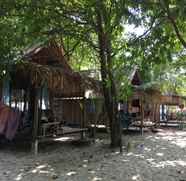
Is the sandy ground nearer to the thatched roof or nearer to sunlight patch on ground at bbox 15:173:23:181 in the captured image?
sunlight patch on ground at bbox 15:173:23:181

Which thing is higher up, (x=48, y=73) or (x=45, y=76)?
(x=48, y=73)

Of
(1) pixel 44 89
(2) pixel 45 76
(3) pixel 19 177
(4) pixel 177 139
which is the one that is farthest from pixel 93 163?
(4) pixel 177 139

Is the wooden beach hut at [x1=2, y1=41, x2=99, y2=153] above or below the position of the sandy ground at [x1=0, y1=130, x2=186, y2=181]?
above

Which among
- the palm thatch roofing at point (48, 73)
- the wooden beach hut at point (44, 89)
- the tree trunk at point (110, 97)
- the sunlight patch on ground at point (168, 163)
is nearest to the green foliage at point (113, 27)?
the tree trunk at point (110, 97)

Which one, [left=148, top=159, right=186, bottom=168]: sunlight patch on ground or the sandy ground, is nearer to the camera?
the sandy ground

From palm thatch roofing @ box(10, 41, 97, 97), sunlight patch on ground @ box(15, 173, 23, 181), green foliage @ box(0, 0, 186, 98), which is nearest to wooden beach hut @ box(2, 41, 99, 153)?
palm thatch roofing @ box(10, 41, 97, 97)

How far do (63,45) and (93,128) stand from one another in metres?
4.00

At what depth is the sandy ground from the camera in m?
7.16

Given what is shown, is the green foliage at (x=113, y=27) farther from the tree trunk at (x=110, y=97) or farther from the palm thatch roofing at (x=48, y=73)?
the palm thatch roofing at (x=48, y=73)

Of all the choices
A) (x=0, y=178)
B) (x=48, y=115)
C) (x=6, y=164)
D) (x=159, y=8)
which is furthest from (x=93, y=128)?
(x=159, y=8)

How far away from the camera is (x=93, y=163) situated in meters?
8.65

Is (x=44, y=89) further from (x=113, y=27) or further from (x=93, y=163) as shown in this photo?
(x=113, y=27)

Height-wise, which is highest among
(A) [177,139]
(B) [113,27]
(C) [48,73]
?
(B) [113,27]

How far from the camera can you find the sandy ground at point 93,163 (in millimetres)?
7164
